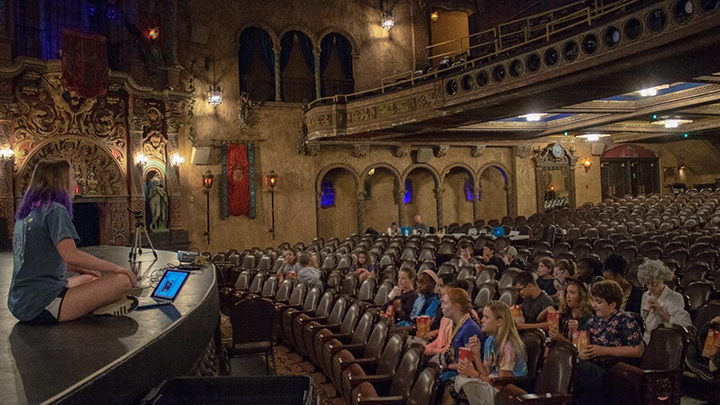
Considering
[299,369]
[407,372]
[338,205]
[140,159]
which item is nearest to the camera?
[407,372]

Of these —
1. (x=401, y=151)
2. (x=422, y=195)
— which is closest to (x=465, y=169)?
(x=422, y=195)

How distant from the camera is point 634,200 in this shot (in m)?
19.9

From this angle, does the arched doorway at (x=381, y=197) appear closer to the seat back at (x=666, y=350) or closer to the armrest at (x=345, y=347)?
the armrest at (x=345, y=347)

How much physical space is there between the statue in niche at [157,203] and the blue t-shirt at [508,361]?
12.2m

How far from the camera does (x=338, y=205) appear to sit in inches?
738

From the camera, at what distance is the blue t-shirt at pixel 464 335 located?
388cm

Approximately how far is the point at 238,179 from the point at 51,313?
13.9 meters

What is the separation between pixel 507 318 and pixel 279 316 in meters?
4.15

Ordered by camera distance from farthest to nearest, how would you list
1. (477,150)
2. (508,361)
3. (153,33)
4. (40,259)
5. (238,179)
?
(477,150), (238,179), (153,33), (508,361), (40,259)

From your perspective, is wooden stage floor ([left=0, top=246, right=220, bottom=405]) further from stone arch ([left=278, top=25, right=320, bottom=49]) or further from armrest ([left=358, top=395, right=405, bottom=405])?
stone arch ([left=278, top=25, right=320, bottom=49])

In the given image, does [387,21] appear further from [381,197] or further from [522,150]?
[522,150]

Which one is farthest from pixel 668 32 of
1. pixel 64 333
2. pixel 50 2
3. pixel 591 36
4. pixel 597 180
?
pixel 597 180

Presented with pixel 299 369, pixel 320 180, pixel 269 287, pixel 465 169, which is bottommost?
pixel 299 369

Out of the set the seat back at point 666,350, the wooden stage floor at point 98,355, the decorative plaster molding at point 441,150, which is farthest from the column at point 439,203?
the wooden stage floor at point 98,355
